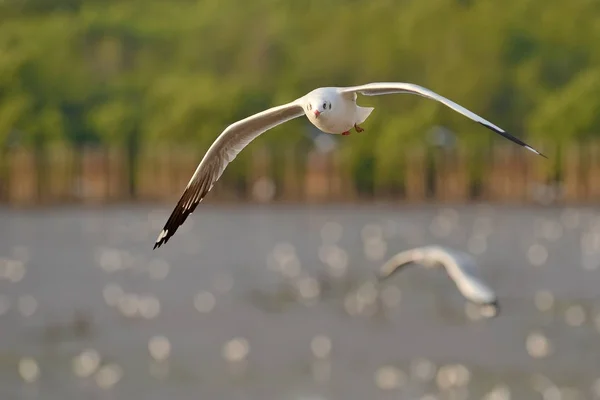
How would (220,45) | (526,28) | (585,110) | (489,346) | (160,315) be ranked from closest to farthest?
1. (489,346)
2. (160,315)
3. (585,110)
4. (526,28)
5. (220,45)

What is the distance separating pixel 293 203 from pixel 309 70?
20.4ft

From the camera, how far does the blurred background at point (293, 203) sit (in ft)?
94.5

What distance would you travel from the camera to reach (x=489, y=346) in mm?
29891

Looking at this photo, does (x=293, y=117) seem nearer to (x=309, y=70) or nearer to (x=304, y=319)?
(x=304, y=319)

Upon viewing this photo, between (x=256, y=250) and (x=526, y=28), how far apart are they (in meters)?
22.7

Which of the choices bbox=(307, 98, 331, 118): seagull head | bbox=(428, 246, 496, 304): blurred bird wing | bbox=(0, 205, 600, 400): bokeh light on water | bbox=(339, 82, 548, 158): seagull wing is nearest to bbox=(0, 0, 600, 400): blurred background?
bbox=(0, 205, 600, 400): bokeh light on water

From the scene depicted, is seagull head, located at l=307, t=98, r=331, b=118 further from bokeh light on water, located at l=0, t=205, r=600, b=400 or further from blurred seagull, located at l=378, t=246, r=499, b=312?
bokeh light on water, located at l=0, t=205, r=600, b=400

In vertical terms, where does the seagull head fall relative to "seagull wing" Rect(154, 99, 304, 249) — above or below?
above

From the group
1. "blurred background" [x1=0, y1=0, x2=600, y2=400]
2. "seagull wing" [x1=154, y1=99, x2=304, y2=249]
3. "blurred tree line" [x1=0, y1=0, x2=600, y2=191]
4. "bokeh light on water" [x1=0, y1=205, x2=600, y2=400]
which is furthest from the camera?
"blurred tree line" [x1=0, y1=0, x2=600, y2=191]

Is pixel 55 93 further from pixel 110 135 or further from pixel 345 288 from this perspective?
pixel 345 288

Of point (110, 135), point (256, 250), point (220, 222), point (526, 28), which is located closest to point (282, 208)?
point (220, 222)

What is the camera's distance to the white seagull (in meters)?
11.5

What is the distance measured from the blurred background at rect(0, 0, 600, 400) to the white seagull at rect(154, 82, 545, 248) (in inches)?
524

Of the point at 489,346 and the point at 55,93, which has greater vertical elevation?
the point at 55,93
